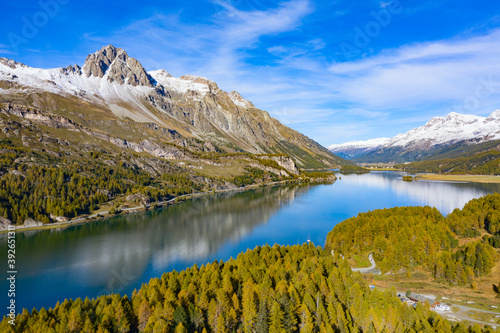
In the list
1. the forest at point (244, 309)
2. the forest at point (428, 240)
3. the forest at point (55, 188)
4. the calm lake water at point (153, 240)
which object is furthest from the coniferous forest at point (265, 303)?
the forest at point (55, 188)

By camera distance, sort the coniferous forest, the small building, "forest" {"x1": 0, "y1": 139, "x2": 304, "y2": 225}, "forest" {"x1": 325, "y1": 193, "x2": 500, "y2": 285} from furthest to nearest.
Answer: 1. "forest" {"x1": 0, "y1": 139, "x2": 304, "y2": 225}
2. "forest" {"x1": 325, "y1": 193, "x2": 500, "y2": 285}
3. the small building
4. the coniferous forest

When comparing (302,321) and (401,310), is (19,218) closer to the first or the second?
(302,321)

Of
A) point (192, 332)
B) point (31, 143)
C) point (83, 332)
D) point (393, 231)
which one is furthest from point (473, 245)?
point (31, 143)

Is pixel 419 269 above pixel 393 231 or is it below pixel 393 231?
below

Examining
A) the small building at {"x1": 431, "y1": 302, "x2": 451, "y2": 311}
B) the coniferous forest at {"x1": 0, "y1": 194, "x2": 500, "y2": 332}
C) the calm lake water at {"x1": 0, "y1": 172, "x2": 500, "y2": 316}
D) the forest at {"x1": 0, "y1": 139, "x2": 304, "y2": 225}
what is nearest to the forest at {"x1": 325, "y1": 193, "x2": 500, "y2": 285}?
the coniferous forest at {"x1": 0, "y1": 194, "x2": 500, "y2": 332}

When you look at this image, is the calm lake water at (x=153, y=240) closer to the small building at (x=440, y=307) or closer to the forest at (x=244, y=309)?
the forest at (x=244, y=309)

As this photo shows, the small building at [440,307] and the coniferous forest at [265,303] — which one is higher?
the coniferous forest at [265,303]

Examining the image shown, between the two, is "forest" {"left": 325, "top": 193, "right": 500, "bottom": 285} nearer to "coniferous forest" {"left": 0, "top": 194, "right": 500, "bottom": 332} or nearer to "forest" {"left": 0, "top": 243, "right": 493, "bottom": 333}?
"coniferous forest" {"left": 0, "top": 194, "right": 500, "bottom": 332}
